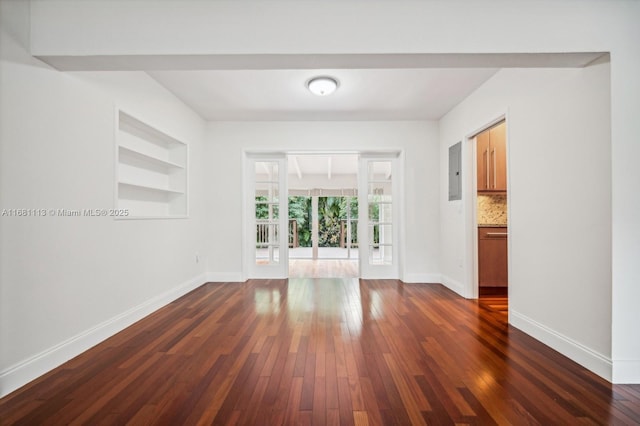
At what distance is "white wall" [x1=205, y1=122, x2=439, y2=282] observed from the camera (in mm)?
4910

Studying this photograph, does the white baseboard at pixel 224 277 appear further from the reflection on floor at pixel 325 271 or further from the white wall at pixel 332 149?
the reflection on floor at pixel 325 271

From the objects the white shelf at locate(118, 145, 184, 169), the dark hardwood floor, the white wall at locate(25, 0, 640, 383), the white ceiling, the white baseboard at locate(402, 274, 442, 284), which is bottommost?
the dark hardwood floor

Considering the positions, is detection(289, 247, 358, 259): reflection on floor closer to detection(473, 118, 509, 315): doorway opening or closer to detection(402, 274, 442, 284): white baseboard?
detection(402, 274, 442, 284): white baseboard

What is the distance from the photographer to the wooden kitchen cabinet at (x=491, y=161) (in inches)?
167

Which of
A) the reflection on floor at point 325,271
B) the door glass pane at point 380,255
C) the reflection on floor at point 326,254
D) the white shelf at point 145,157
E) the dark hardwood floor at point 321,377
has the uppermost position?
the white shelf at point 145,157

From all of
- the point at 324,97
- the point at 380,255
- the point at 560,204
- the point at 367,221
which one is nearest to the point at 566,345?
the point at 560,204

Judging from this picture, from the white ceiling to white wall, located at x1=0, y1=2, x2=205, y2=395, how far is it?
676 millimetres

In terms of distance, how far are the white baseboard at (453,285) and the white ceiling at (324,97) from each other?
2.41m

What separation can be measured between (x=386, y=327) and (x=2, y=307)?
2.76 metres

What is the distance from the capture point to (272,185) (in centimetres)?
522

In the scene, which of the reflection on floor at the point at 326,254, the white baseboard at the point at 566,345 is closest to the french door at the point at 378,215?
the white baseboard at the point at 566,345

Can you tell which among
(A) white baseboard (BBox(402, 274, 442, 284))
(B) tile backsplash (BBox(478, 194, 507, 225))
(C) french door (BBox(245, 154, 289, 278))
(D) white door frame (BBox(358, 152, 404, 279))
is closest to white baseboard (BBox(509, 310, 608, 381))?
(B) tile backsplash (BBox(478, 194, 507, 225))

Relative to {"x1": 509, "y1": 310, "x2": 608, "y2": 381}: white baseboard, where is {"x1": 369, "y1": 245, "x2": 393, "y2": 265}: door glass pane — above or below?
above

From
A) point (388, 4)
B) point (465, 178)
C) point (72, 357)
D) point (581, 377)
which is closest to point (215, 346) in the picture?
point (72, 357)
